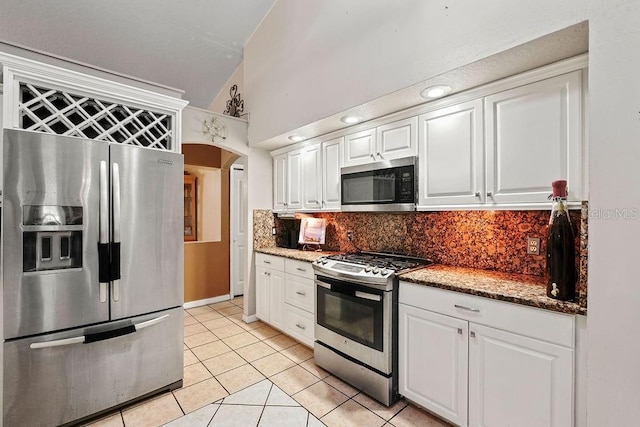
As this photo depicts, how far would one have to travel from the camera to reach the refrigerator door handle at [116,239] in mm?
1941

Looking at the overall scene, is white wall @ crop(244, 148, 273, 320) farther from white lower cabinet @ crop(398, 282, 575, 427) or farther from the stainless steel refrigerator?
white lower cabinet @ crop(398, 282, 575, 427)

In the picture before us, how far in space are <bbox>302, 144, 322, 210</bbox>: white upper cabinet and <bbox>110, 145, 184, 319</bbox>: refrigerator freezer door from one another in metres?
→ 1.38

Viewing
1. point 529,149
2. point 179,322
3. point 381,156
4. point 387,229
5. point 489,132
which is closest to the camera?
point 529,149

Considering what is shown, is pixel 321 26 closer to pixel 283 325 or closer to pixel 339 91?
pixel 339 91

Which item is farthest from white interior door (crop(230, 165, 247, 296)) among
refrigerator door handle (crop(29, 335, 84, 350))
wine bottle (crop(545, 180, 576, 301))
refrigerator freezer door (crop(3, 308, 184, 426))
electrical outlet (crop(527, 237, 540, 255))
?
wine bottle (crop(545, 180, 576, 301))

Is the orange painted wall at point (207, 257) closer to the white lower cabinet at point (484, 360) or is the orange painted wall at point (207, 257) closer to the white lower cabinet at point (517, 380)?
the white lower cabinet at point (484, 360)

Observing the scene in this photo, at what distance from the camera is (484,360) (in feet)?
5.29

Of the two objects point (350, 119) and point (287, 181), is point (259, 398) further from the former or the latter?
point (350, 119)

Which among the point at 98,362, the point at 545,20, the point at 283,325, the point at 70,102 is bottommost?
the point at 283,325

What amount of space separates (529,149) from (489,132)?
261mm

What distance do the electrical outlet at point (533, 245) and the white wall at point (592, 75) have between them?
2.30ft

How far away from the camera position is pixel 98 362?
1907 millimetres

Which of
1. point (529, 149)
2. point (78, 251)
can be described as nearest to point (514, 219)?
point (529, 149)

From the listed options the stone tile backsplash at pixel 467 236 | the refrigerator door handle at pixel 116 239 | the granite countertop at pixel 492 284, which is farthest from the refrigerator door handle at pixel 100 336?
the stone tile backsplash at pixel 467 236
